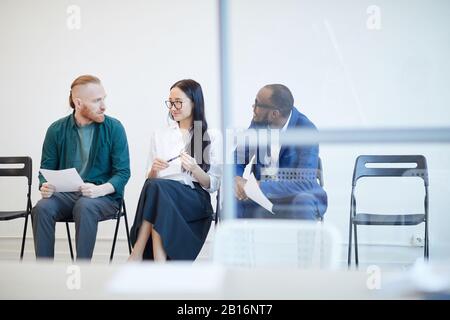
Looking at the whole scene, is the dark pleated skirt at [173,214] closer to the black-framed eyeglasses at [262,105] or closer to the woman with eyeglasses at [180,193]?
the woman with eyeglasses at [180,193]

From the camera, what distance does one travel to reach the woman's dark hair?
6.56ft

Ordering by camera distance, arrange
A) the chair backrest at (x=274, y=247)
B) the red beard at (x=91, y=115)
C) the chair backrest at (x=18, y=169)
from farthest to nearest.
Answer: the red beard at (x=91, y=115)
the chair backrest at (x=18, y=169)
the chair backrest at (x=274, y=247)

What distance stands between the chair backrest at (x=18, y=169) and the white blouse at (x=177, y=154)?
0.54 metres

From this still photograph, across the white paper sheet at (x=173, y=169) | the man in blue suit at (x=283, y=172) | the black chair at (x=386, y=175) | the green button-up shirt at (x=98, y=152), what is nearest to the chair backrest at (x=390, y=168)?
the black chair at (x=386, y=175)

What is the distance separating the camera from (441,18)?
1.66m

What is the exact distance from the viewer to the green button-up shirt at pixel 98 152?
1.96m

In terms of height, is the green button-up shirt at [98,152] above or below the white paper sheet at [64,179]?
above

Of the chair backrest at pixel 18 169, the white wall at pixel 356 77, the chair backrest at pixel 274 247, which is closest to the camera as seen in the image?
the chair backrest at pixel 274 247

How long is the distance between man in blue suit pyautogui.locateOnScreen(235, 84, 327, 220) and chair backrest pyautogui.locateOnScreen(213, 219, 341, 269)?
37 centimetres
